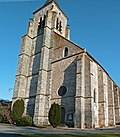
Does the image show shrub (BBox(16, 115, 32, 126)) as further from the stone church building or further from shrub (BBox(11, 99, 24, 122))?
the stone church building

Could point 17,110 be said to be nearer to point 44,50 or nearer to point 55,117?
point 55,117

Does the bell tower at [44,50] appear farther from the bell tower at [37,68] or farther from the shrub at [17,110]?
the shrub at [17,110]

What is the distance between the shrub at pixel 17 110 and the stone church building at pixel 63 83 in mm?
1739

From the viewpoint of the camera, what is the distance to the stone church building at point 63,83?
19688 mm

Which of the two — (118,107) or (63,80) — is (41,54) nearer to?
(63,80)

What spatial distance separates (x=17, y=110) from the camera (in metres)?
22.2

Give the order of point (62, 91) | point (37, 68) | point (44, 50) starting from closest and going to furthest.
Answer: point (62, 91) < point (44, 50) < point (37, 68)

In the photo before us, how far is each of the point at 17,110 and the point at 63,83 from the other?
7.46 m

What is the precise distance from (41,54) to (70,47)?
4.90 meters

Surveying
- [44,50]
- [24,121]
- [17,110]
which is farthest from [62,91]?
[44,50]

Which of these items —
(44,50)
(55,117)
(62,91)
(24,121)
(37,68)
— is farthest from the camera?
(37,68)

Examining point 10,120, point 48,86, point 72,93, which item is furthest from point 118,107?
point 10,120

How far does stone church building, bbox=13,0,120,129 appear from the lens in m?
19.7

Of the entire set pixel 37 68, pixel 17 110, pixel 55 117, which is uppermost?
pixel 37 68
